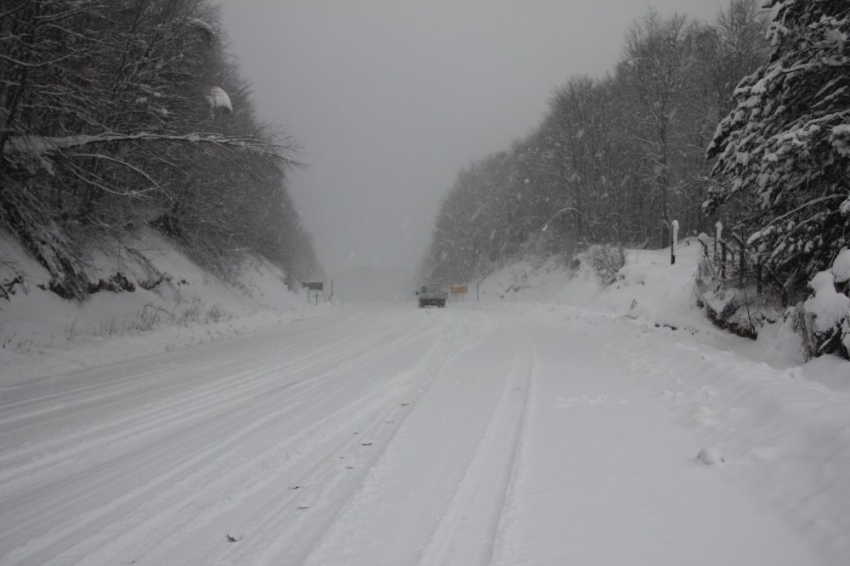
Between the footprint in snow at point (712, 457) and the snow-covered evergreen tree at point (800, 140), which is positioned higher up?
the snow-covered evergreen tree at point (800, 140)

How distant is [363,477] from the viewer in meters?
3.33

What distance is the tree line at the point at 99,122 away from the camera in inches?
319

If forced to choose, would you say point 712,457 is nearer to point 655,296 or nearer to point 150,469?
point 150,469

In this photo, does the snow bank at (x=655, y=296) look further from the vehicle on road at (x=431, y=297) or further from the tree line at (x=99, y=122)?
the tree line at (x=99, y=122)

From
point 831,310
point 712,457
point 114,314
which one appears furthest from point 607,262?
point 114,314

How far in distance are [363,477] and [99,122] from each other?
11508 millimetres

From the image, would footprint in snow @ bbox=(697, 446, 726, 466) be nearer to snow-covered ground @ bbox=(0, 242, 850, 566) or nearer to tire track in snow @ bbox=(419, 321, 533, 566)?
Result: snow-covered ground @ bbox=(0, 242, 850, 566)

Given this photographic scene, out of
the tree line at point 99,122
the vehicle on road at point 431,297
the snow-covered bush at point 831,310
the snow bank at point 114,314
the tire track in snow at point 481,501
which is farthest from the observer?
the vehicle on road at point 431,297

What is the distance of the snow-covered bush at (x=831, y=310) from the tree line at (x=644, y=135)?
15.8 metres

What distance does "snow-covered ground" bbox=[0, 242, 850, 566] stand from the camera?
247 cm

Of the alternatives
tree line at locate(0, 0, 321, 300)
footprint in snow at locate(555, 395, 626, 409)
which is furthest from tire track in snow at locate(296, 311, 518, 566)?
tree line at locate(0, 0, 321, 300)

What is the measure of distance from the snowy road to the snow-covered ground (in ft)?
0.06

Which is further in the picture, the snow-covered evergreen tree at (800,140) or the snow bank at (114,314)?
the snow bank at (114,314)

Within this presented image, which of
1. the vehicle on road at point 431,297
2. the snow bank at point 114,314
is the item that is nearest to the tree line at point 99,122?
the snow bank at point 114,314
